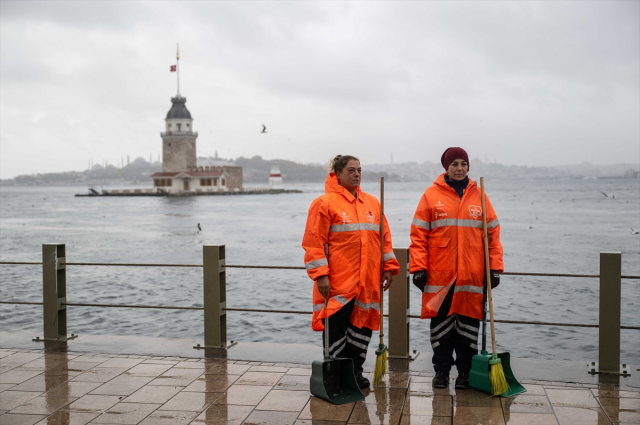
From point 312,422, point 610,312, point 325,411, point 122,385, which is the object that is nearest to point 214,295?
point 122,385

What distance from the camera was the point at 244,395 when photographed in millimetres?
4082

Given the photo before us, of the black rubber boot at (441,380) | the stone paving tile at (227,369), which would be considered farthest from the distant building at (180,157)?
the black rubber boot at (441,380)

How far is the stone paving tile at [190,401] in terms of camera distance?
3.85 meters

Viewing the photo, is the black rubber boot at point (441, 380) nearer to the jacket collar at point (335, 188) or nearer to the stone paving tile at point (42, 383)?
the jacket collar at point (335, 188)

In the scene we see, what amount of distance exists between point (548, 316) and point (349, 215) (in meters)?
11.4

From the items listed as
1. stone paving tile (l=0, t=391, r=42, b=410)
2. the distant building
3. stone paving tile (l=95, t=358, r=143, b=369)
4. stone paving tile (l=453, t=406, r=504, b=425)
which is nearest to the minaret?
the distant building

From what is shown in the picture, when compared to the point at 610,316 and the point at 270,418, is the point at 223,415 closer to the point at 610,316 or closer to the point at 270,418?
the point at 270,418

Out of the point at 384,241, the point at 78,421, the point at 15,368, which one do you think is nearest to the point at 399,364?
the point at 384,241

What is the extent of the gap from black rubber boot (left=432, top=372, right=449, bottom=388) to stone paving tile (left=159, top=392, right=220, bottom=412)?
1.46 m

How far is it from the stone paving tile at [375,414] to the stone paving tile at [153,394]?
1226 mm

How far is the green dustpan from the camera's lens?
3.95 metres

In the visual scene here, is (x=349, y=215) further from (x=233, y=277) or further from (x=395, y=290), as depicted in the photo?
(x=233, y=277)

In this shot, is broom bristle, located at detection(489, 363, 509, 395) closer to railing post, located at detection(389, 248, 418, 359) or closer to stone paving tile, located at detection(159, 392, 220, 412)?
railing post, located at detection(389, 248, 418, 359)

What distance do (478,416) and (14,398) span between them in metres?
2.93
